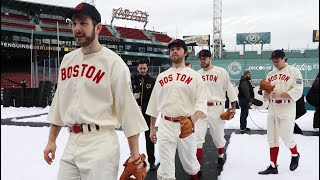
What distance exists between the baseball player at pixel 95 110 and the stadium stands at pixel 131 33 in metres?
49.4

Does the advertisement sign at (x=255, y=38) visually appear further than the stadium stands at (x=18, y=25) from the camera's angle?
Yes

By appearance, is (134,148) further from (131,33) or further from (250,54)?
(131,33)

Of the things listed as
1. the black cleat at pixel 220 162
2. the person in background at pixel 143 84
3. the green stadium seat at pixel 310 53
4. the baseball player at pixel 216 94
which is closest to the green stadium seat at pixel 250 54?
the green stadium seat at pixel 310 53

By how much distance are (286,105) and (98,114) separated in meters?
3.75

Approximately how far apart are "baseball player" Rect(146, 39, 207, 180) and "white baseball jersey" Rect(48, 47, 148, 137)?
5.50 feet

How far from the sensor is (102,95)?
2.48m

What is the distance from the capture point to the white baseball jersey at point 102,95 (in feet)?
8.07

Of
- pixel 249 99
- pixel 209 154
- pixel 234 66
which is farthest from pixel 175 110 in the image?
pixel 234 66

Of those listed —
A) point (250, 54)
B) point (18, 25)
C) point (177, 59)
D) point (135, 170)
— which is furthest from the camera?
point (250, 54)

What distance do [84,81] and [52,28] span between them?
42.5m

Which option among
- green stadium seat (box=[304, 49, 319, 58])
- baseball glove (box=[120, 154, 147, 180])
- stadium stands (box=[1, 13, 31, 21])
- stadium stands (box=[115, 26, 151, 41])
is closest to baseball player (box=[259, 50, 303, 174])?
baseball glove (box=[120, 154, 147, 180])

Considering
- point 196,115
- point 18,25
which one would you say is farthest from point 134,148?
point 18,25

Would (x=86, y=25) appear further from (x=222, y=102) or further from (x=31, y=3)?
(x=31, y=3)

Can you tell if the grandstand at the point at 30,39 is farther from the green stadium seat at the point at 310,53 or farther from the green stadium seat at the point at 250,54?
the green stadium seat at the point at 310,53
